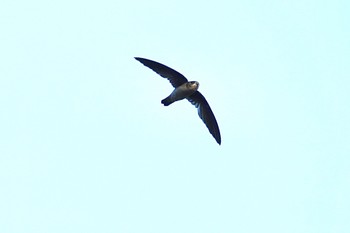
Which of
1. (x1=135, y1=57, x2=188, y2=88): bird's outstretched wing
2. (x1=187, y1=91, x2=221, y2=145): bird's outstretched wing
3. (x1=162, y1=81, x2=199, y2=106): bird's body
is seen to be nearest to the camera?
(x1=162, y1=81, x2=199, y2=106): bird's body

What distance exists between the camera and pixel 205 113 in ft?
112

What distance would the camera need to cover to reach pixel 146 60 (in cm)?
3319

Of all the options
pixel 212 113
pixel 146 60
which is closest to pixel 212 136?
pixel 212 113

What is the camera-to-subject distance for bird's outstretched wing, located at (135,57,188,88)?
33.0m

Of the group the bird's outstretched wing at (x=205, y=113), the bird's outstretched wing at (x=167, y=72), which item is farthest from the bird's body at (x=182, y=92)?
the bird's outstretched wing at (x=205, y=113)

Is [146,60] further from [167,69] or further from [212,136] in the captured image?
[212,136]

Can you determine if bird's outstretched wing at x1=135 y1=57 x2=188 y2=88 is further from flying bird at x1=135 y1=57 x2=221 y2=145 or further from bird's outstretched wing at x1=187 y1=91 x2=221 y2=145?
bird's outstretched wing at x1=187 y1=91 x2=221 y2=145

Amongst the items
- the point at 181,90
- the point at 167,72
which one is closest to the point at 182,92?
the point at 181,90

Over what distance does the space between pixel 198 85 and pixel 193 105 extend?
135 centimetres

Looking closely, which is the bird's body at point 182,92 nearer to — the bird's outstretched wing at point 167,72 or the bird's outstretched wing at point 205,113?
the bird's outstretched wing at point 167,72

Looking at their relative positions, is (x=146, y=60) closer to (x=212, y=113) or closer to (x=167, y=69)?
(x=167, y=69)

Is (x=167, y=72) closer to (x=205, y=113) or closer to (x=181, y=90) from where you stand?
(x=181, y=90)

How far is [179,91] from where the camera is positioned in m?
32.8

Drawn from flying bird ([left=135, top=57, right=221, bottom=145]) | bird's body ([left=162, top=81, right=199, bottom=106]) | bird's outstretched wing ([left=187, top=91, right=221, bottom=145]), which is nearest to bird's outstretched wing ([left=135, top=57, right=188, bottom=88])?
flying bird ([left=135, top=57, right=221, bottom=145])
